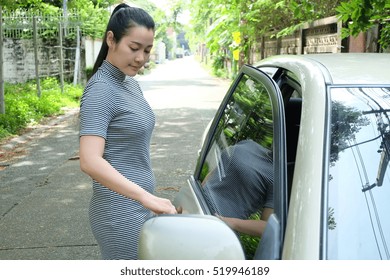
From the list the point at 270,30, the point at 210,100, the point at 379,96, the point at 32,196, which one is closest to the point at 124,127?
the point at 379,96

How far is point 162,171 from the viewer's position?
6.82m

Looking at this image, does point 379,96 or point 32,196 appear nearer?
point 379,96

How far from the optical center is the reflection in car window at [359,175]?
1490 mm

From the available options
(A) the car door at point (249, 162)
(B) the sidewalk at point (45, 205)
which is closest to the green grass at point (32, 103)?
(B) the sidewalk at point (45, 205)

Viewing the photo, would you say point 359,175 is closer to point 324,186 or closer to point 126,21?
point 324,186

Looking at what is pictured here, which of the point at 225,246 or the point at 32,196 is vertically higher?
the point at 225,246

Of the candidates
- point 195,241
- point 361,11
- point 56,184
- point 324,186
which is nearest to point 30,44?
point 56,184

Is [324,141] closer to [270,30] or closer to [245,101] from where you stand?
[245,101]

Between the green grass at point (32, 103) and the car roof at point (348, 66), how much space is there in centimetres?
733

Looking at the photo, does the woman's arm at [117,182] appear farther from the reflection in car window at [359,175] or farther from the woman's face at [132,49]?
the reflection in car window at [359,175]

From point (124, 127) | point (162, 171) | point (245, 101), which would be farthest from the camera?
point (162, 171)

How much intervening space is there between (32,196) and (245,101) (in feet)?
12.2

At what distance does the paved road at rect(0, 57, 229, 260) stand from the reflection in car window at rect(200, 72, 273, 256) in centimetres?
191

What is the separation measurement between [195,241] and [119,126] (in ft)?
2.40
